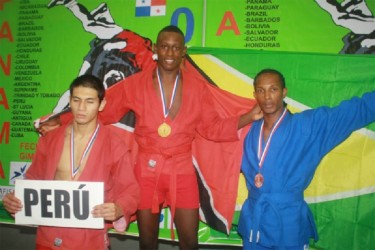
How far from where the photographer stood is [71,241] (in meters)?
1.54

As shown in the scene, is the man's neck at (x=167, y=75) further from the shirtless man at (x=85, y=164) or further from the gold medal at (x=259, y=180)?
the gold medal at (x=259, y=180)

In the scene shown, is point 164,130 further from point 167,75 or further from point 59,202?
point 59,202

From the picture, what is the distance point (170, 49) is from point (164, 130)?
550mm

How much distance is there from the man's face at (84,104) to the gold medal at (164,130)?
433mm

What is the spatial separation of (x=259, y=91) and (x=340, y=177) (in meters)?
0.93

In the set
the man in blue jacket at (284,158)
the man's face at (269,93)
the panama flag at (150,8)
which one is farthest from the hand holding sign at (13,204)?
the panama flag at (150,8)

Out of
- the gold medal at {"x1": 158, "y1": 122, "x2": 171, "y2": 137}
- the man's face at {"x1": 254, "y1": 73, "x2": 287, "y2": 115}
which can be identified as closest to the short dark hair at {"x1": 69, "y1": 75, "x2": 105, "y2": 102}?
the gold medal at {"x1": 158, "y1": 122, "x2": 171, "y2": 137}

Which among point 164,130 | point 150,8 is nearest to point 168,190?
point 164,130

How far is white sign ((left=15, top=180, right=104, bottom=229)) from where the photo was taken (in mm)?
1505

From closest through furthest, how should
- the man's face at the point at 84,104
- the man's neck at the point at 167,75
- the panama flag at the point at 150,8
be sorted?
the man's face at the point at 84,104
the man's neck at the point at 167,75
the panama flag at the point at 150,8

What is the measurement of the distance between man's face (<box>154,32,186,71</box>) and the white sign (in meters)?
0.90

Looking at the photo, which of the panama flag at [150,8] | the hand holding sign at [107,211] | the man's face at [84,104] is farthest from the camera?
the panama flag at [150,8]

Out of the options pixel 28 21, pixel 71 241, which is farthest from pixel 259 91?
pixel 28 21

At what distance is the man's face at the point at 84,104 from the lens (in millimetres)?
1624
